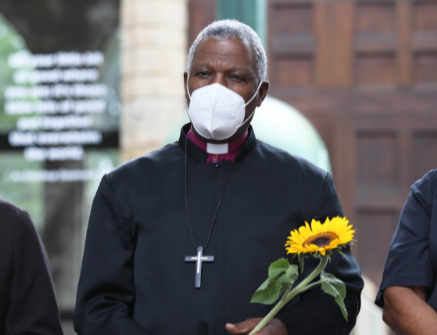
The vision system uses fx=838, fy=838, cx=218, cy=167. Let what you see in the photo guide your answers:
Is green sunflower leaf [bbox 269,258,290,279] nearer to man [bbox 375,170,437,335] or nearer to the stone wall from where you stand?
man [bbox 375,170,437,335]

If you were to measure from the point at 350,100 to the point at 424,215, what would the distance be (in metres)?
4.81

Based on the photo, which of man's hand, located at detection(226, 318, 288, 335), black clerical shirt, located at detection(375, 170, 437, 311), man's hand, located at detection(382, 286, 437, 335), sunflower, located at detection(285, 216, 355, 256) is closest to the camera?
sunflower, located at detection(285, 216, 355, 256)

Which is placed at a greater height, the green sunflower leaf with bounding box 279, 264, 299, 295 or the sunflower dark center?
the sunflower dark center

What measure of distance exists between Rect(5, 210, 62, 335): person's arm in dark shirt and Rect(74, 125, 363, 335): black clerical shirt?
0.28 ft

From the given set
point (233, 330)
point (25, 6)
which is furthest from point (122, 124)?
point (233, 330)

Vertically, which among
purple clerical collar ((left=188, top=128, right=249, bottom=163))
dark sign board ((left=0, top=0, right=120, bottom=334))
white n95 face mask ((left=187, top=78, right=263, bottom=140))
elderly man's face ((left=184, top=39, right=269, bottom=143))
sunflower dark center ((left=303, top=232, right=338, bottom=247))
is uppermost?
elderly man's face ((left=184, top=39, right=269, bottom=143))

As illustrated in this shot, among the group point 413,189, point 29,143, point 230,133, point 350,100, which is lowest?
point 29,143

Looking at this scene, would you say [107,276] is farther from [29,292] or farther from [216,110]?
[216,110]

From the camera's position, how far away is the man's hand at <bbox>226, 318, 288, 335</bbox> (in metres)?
1.95

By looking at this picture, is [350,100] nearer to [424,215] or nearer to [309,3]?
[309,3]

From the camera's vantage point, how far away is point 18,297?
2.12 meters

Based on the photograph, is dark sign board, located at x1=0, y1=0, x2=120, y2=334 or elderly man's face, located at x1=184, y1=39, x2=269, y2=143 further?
dark sign board, located at x1=0, y1=0, x2=120, y2=334

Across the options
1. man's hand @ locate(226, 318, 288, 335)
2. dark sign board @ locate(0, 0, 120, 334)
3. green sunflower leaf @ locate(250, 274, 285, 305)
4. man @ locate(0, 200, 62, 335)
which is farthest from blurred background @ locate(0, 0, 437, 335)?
green sunflower leaf @ locate(250, 274, 285, 305)

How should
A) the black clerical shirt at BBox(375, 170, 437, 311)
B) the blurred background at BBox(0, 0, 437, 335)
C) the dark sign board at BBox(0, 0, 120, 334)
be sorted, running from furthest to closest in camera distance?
the dark sign board at BBox(0, 0, 120, 334)
the blurred background at BBox(0, 0, 437, 335)
the black clerical shirt at BBox(375, 170, 437, 311)
